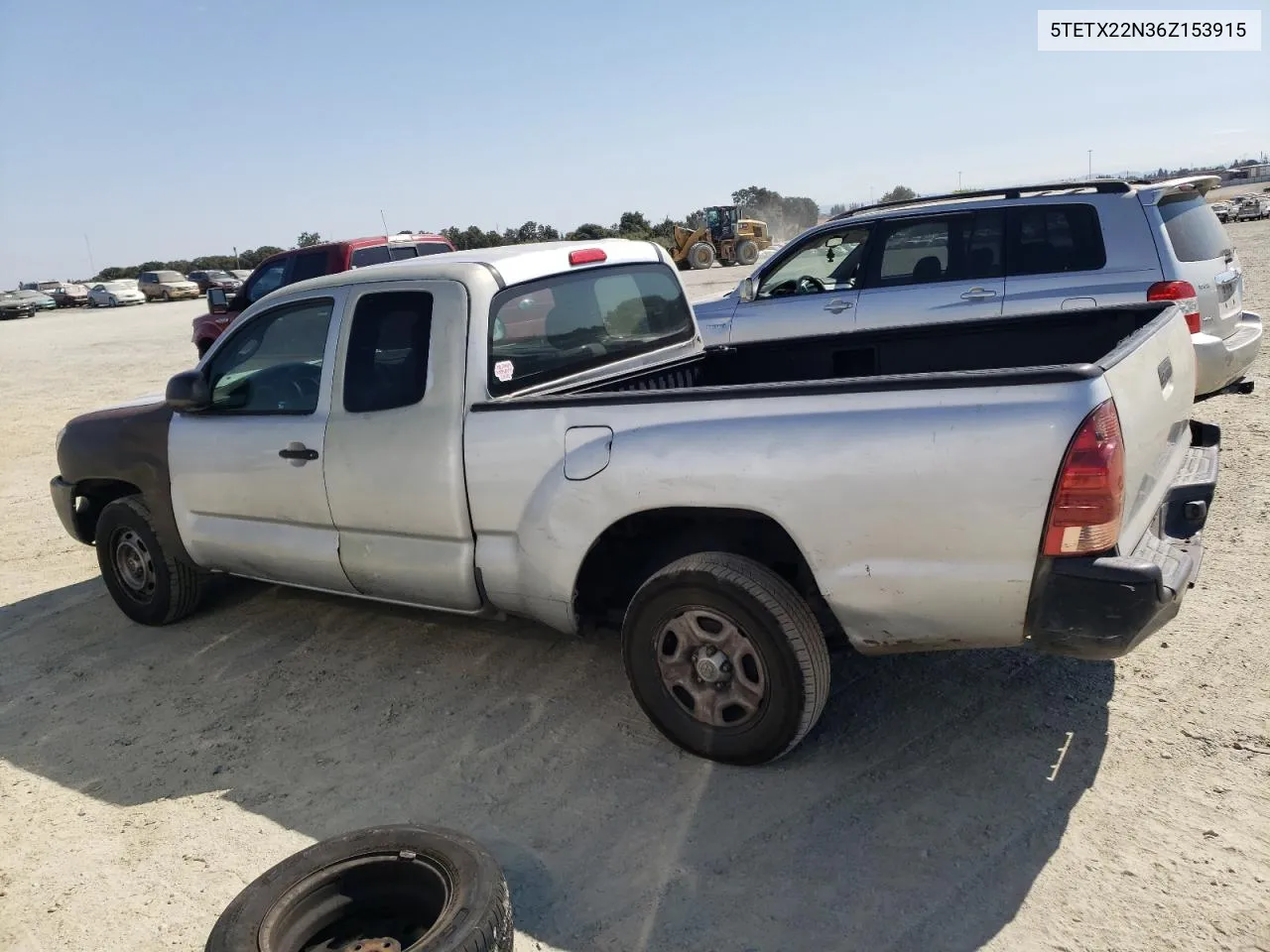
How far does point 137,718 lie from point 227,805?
106 cm

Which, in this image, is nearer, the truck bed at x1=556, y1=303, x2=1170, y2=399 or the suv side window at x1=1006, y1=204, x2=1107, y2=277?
the truck bed at x1=556, y1=303, x2=1170, y2=399

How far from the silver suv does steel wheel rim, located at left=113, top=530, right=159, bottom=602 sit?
397 centimetres

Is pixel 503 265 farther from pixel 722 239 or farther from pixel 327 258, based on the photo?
pixel 722 239

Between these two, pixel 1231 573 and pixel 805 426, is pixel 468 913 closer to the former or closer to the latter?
pixel 805 426

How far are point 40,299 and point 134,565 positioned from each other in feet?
159

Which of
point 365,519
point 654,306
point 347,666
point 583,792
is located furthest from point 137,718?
point 654,306

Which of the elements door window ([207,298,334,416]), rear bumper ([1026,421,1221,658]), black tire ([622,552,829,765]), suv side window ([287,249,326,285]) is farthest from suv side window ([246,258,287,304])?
rear bumper ([1026,421,1221,658])

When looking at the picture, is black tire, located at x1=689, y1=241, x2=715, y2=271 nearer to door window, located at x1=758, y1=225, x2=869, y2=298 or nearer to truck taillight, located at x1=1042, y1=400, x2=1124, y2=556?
door window, located at x1=758, y1=225, x2=869, y2=298

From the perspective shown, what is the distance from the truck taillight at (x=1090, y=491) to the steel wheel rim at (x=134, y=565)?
461 cm

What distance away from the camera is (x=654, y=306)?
4.80m

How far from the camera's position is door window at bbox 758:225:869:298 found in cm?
770

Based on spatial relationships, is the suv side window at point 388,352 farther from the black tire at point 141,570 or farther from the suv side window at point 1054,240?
the suv side window at point 1054,240

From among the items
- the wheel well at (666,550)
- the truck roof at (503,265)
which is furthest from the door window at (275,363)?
the wheel well at (666,550)

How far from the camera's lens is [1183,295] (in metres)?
6.18
